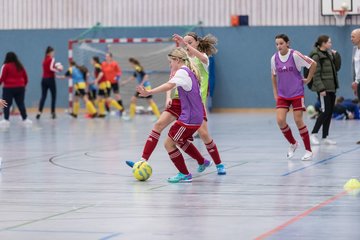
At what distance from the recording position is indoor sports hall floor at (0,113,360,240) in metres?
8.02

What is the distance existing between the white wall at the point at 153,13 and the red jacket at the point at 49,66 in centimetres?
586

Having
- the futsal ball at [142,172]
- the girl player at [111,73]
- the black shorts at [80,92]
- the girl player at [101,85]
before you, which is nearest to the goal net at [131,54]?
the girl player at [111,73]

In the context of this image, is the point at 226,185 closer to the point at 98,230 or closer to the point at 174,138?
the point at 174,138

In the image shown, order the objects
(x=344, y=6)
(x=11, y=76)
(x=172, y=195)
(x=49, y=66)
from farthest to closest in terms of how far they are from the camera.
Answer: (x=344, y=6) → (x=49, y=66) → (x=11, y=76) → (x=172, y=195)

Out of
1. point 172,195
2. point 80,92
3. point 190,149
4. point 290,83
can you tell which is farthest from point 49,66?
point 172,195

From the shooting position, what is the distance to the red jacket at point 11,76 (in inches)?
1066

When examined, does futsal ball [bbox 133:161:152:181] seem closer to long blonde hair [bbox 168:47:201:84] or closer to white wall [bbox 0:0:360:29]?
long blonde hair [bbox 168:47:201:84]

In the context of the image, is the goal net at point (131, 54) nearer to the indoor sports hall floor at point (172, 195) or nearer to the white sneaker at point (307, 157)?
the indoor sports hall floor at point (172, 195)

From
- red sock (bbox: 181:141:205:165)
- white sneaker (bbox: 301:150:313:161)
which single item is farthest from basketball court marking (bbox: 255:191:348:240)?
white sneaker (bbox: 301:150:313:161)

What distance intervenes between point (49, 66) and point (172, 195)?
70.6 ft

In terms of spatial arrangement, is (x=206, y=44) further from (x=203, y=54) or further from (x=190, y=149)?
(x=190, y=149)

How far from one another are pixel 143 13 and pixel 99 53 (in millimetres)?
2409

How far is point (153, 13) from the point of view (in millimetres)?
36469

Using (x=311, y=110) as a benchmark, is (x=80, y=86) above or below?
above
